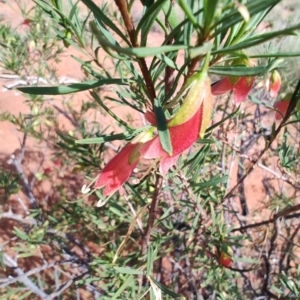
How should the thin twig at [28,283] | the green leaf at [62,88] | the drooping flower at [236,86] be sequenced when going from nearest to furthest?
the green leaf at [62,88], the drooping flower at [236,86], the thin twig at [28,283]

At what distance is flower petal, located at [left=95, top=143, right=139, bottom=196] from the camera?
0.45m

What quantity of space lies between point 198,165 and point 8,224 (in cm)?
167

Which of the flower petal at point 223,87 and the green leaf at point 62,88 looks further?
the flower petal at point 223,87

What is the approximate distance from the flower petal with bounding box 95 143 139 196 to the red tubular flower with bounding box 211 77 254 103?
6.3 inches

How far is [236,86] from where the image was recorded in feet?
1.73

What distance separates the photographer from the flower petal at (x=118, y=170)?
452 mm

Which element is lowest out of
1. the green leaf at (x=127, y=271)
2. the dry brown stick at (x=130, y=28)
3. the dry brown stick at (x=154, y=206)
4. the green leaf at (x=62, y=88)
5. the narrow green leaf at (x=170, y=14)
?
the green leaf at (x=127, y=271)

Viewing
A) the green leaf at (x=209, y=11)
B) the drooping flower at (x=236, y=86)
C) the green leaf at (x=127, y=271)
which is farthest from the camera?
the green leaf at (x=127, y=271)

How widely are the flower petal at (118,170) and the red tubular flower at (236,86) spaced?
160 mm

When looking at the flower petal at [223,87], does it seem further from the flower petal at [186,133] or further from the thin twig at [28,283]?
the thin twig at [28,283]

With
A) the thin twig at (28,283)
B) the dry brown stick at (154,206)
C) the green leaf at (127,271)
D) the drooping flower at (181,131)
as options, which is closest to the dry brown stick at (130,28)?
the drooping flower at (181,131)

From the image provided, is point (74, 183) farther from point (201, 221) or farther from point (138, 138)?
point (138, 138)

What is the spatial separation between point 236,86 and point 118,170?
0.72ft

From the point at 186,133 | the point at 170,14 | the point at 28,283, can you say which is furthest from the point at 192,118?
the point at 28,283
